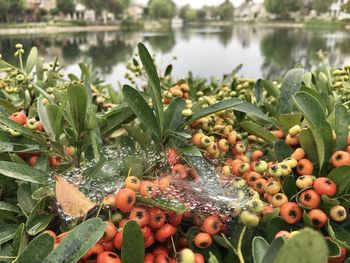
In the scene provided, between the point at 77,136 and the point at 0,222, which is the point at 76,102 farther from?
the point at 0,222

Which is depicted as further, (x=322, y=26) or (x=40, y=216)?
(x=322, y=26)

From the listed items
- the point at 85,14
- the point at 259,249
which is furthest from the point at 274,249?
the point at 85,14

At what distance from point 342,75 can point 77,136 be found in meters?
1.15

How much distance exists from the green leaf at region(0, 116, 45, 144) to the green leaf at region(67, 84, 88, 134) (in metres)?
0.12

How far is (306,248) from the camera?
52 cm

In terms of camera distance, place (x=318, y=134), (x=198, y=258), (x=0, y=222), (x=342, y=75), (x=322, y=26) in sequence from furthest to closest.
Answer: (x=322, y=26) < (x=342, y=75) < (x=0, y=222) < (x=318, y=134) < (x=198, y=258)

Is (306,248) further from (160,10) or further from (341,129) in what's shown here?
(160,10)

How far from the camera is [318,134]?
0.95 metres

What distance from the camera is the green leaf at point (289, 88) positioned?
1.40 metres

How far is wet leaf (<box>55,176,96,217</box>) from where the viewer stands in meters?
0.87

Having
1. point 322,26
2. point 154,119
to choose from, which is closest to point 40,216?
point 154,119

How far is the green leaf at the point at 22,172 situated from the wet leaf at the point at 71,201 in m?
0.15

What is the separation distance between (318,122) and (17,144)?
0.87 meters

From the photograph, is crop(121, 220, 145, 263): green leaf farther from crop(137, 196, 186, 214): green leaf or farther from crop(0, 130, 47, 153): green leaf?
crop(0, 130, 47, 153): green leaf
